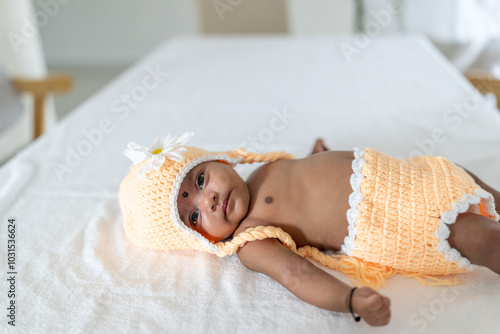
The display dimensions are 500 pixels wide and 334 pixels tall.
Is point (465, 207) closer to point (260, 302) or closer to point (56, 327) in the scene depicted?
point (260, 302)

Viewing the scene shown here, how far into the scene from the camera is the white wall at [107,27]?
4.42 m

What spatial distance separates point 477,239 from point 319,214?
1.04 ft

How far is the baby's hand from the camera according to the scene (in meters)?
0.75

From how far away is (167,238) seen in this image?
104cm

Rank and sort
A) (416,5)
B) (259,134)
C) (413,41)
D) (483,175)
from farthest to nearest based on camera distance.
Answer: (416,5) → (413,41) → (259,134) → (483,175)

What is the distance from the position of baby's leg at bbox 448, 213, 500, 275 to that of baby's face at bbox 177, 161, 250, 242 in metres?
0.45

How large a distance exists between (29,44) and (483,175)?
9.47ft

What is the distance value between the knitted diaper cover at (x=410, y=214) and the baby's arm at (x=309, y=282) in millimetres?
138

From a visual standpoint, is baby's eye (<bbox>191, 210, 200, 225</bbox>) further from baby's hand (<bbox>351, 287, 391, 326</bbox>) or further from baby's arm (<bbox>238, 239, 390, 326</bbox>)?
baby's hand (<bbox>351, 287, 391, 326</bbox>)

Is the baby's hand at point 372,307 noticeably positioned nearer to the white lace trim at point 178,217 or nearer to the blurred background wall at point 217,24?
the white lace trim at point 178,217

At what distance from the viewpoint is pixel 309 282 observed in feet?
2.83

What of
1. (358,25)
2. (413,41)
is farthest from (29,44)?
(413,41)

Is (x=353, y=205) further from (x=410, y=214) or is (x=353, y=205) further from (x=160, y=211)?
(x=160, y=211)

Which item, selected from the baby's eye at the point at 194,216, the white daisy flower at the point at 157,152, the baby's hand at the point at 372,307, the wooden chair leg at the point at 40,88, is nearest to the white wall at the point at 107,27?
the wooden chair leg at the point at 40,88
